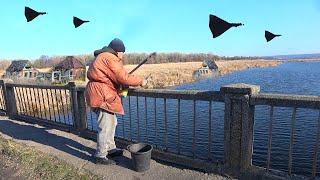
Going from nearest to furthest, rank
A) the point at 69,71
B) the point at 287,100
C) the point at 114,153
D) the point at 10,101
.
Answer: the point at 287,100, the point at 114,153, the point at 10,101, the point at 69,71

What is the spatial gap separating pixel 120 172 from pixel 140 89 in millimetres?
1426

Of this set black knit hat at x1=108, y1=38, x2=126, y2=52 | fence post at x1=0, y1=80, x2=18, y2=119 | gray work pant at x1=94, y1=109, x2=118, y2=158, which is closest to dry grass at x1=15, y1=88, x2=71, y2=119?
fence post at x1=0, y1=80, x2=18, y2=119

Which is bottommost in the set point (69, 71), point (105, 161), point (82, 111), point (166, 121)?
point (69, 71)

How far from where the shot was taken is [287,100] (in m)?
4.48

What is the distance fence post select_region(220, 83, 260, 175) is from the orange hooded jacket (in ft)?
4.85

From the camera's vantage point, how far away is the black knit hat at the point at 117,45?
224 inches

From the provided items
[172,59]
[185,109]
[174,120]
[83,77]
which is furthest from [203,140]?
[172,59]

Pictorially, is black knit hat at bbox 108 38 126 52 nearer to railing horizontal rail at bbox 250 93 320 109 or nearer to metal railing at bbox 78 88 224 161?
metal railing at bbox 78 88 224 161

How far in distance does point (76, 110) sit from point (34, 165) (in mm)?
2123

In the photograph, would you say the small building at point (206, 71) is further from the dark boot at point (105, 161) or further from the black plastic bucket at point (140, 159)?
the black plastic bucket at point (140, 159)

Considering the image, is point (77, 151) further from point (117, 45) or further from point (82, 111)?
point (117, 45)

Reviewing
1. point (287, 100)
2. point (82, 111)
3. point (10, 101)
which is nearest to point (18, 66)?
point (10, 101)

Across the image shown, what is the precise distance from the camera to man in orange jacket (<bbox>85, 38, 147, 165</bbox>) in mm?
5605

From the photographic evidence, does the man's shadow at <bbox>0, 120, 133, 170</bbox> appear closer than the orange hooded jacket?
No
